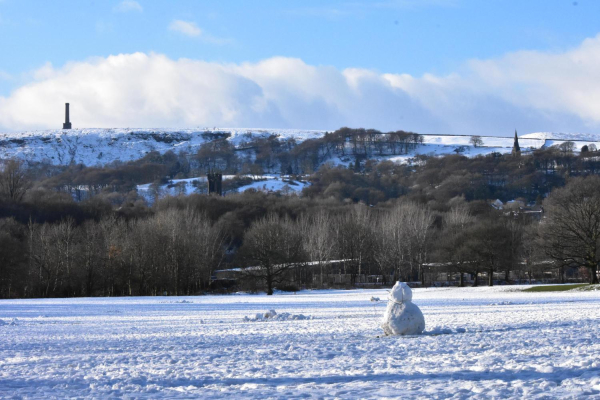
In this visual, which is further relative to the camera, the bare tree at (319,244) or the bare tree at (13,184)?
the bare tree at (13,184)

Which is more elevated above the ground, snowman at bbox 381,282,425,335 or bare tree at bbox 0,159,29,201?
bare tree at bbox 0,159,29,201

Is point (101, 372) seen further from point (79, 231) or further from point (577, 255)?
point (79, 231)

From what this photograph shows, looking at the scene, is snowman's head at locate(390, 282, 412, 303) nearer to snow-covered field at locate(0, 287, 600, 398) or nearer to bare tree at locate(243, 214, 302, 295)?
snow-covered field at locate(0, 287, 600, 398)

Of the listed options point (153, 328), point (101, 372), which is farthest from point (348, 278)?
point (101, 372)

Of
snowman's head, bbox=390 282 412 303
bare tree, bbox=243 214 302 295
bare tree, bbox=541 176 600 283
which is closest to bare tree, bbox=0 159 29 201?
bare tree, bbox=243 214 302 295

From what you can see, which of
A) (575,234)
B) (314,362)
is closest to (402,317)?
(314,362)

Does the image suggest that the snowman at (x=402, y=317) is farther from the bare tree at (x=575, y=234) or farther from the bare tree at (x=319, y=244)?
the bare tree at (x=319, y=244)

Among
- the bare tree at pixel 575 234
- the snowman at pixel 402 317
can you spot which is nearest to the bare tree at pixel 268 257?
the bare tree at pixel 575 234

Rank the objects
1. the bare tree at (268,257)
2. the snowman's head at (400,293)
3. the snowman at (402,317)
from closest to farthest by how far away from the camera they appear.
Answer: the snowman's head at (400,293) < the snowman at (402,317) < the bare tree at (268,257)

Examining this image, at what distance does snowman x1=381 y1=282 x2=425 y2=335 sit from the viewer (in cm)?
1809

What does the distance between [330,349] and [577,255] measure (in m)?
49.6

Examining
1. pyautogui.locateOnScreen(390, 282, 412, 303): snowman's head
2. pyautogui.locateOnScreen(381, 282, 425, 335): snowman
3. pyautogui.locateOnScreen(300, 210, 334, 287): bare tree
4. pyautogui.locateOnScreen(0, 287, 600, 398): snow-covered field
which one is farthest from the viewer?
pyautogui.locateOnScreen(300, 210, 334, 287): bare tree

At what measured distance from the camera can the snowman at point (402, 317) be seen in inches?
712

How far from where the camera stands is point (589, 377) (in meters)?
11.0
